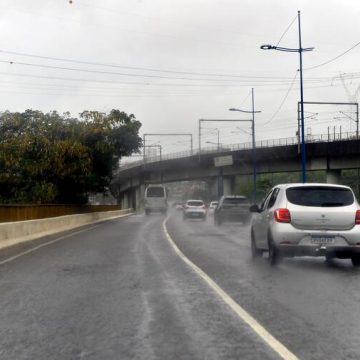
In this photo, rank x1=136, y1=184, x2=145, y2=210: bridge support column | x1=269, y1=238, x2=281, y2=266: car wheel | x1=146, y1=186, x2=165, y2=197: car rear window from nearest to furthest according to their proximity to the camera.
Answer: x1=269, y1=238, x2=281, y2=266: car wheel < x1=146, y1=186, x2=165, y2=197: car rear window < x1=136, y1=184, x2=145, y2=210: bridge support column

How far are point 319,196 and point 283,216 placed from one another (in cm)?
91

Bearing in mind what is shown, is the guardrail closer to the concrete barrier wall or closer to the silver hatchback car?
the concrete barrier wall

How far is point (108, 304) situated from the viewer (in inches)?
349

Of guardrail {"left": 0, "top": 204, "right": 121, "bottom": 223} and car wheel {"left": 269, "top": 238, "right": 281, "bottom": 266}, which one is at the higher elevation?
guardrail {"left": 0, "top": 204, "right": 121, "bottom": 223}

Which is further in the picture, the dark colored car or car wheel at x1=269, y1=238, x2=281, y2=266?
the dark colored car

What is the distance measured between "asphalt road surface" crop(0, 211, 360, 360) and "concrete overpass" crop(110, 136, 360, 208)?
130 feet

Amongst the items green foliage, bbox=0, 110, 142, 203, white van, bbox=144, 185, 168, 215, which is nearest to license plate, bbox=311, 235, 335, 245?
green foliage, bbox=0, 110, 142, 203

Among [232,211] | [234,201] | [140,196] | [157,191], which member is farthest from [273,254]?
[140,196]

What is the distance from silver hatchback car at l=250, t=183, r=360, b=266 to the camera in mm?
12945

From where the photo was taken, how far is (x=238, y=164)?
71.0m

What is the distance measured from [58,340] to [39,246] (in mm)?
14345

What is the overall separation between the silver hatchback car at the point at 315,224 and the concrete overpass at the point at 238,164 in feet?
128

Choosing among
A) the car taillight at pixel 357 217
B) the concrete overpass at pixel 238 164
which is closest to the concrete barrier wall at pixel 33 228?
→ the car taillight at pixel 357 217

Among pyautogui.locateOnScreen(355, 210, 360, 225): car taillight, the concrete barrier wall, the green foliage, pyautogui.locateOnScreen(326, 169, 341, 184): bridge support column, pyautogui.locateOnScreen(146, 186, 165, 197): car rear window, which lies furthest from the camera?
pyautogui.locateOnScreen(146, 186, 165, 197): car rear window
